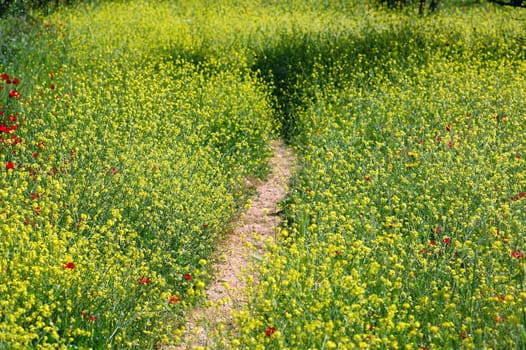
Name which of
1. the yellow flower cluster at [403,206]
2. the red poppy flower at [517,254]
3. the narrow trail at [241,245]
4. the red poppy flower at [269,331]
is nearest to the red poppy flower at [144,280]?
the narrow trail at [241,245]

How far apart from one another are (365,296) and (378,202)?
1612mm

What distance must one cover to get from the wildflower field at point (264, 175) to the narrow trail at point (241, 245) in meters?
0.15

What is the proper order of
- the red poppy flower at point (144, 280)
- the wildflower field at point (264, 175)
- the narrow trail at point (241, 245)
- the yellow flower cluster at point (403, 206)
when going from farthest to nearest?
the narrow trail at point (241, 245) < the red poppy flower at point (144, 280) < the wildflower field at point (264, 175) < the yellow flower cluster at point (403, 206)

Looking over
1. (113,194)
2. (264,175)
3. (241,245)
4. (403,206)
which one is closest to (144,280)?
(113,194)

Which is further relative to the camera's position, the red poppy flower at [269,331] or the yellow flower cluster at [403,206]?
the yellow flower cluster at [403,206]

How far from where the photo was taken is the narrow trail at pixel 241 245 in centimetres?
458

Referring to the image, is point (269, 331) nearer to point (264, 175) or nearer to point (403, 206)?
point (403, 206)

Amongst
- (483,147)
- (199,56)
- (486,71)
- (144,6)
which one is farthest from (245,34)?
(483,147)

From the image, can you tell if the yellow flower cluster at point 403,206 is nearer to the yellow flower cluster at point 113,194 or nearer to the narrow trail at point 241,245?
the narrow trail at point 241,245

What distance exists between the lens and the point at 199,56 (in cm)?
1087

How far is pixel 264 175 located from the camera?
7934mm

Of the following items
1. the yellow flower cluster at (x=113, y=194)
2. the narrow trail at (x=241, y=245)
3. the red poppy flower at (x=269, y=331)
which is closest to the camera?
the red poppy flower at (x=269, y=331)

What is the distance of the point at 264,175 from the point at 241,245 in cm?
184

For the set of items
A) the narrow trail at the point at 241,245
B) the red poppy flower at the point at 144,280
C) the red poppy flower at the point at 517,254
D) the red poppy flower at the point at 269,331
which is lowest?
the narrow trail at the point at 241,245
